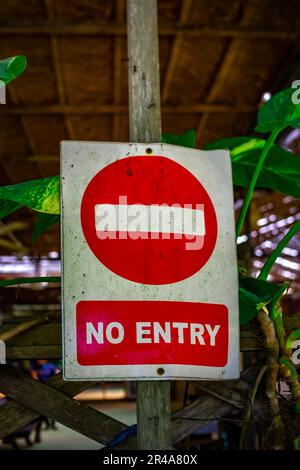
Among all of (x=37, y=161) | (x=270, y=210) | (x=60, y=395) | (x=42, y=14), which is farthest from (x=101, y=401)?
(x=60, y=395)

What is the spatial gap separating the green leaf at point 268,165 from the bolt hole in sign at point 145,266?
2.22 feet

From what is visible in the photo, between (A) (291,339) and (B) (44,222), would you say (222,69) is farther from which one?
(A) (291,339)

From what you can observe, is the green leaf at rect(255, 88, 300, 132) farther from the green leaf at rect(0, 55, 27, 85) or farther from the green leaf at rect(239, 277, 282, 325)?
the green leaf at rect(0, 55, 27, 85)

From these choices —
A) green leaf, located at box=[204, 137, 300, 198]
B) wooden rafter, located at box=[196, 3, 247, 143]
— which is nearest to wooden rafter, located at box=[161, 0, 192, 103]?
wooden rafter, located at box=[196, 3, 247, 143]

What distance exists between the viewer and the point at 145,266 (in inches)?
54.5

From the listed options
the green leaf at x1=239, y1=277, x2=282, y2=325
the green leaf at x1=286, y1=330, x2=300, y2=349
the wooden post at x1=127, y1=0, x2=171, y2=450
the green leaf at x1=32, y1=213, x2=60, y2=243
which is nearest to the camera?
the wooden post at x1=127, y1=0, x2=171, y2=450

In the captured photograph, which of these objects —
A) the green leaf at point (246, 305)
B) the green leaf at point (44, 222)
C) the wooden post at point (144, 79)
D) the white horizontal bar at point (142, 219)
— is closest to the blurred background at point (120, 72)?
the green leaf at point (44, 222)

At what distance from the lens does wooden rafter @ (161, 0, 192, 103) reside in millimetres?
6282

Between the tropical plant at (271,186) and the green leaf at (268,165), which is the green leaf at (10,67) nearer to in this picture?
the tropical plant at (271,186)

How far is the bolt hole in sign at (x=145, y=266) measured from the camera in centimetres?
135

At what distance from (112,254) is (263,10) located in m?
5.39

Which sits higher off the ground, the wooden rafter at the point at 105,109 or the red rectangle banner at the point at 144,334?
Answer: the wooden rafter at the point at 105,109

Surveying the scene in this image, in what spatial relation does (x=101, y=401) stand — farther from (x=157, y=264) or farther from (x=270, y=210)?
(x=157, y=264)

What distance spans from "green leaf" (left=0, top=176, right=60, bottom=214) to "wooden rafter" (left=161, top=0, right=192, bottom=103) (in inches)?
195
